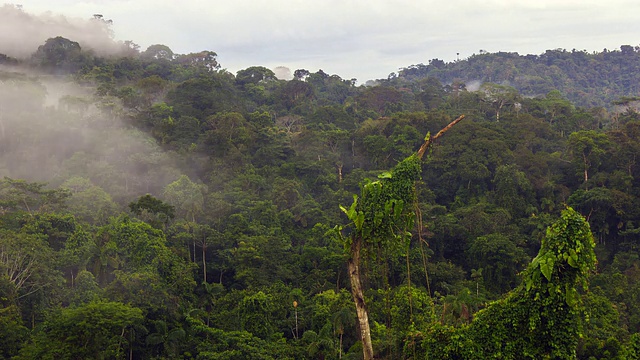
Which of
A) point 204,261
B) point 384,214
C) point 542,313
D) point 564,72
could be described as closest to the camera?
point 542,313

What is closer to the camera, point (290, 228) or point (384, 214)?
point (384, 214)

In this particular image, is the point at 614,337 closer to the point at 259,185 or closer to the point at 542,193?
the point at 542,193

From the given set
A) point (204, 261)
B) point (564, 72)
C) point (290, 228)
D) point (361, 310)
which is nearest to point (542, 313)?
point (361, 310)

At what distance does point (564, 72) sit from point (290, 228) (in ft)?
297

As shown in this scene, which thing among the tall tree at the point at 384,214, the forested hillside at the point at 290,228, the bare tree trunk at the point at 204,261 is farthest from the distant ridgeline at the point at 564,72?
the tall tree at the point at 384,214

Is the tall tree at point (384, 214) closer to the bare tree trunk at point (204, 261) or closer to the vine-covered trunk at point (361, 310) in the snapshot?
the vine-covered trunk at point (361, 310)

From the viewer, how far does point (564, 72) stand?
99.4m

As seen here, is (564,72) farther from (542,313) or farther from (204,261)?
(542,313)

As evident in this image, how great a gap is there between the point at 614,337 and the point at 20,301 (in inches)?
793

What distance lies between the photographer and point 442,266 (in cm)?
2355

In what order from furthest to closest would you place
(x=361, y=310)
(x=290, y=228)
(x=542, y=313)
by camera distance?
1. (x=290, y=228)
2. (x=361, y=310)
3. (x=542, y=313)

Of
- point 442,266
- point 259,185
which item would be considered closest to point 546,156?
point 442,266

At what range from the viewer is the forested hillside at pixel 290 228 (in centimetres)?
1019

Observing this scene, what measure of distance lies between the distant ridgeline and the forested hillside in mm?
46155
